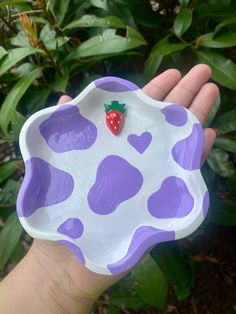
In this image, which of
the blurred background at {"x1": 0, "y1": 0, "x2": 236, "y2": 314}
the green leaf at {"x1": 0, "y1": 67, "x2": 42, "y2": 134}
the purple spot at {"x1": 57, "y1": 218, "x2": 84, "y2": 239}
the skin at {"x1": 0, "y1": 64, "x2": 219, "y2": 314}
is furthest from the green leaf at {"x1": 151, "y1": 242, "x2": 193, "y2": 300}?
the green leaf at {"x1": 0, "y1": 67, "x2": 42, "y2": 134}

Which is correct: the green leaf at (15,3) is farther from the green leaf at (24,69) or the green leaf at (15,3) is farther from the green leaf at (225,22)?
the green leaf at (225,22)

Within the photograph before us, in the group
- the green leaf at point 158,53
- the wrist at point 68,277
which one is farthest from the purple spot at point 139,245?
the green leaf at point 158,53

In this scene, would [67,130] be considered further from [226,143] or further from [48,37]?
[226,143]

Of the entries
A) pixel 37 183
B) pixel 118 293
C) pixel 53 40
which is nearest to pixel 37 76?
pixel 53 40

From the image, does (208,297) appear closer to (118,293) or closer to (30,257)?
(118,293)

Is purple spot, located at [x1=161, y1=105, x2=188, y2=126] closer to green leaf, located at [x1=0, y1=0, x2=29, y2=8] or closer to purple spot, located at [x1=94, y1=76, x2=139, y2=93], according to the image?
purple spot, located at [x1=94, y1=76, x2=139, y2=93]

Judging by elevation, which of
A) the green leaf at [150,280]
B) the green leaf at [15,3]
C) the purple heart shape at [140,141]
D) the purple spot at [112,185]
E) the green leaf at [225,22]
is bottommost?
the green leaf at [150,280]
